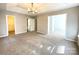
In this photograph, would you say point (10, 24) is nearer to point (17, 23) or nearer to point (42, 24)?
point (17, 23)

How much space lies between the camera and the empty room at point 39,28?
5.37ft

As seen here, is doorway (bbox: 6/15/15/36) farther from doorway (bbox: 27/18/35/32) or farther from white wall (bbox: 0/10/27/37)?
doorway (bbox: 27/18/35/32)

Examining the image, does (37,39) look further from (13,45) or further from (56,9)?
(56,9)

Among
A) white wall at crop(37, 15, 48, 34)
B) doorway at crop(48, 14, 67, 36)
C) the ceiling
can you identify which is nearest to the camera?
the ceiling

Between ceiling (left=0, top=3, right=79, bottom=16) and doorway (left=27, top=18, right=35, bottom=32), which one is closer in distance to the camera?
ceiling (left=0, top=3, right=79, bottom=16)

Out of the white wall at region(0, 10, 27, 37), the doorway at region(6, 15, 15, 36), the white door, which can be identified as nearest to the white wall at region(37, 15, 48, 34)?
the white door

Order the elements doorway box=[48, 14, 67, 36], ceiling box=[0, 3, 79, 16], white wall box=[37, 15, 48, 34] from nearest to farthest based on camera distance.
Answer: ceiling box=[0, 3, 79, 16]
doorway box=[48, 14, 67, 36]
white wall box=[37, 15, 48, 34]

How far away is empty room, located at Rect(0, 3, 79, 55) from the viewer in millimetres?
1638

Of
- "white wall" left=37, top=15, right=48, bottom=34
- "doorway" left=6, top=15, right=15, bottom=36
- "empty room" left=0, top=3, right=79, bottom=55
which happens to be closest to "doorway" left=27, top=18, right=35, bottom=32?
"empty room" left=0, top=3, right=79, bottom=55

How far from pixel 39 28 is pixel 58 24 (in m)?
0.42

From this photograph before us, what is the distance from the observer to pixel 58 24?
176 centimetres

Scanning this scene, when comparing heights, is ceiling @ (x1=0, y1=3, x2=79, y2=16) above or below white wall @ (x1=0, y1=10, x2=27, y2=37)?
above

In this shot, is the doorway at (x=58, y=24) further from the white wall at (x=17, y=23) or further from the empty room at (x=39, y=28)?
the white wall at (x=17, y=23)
